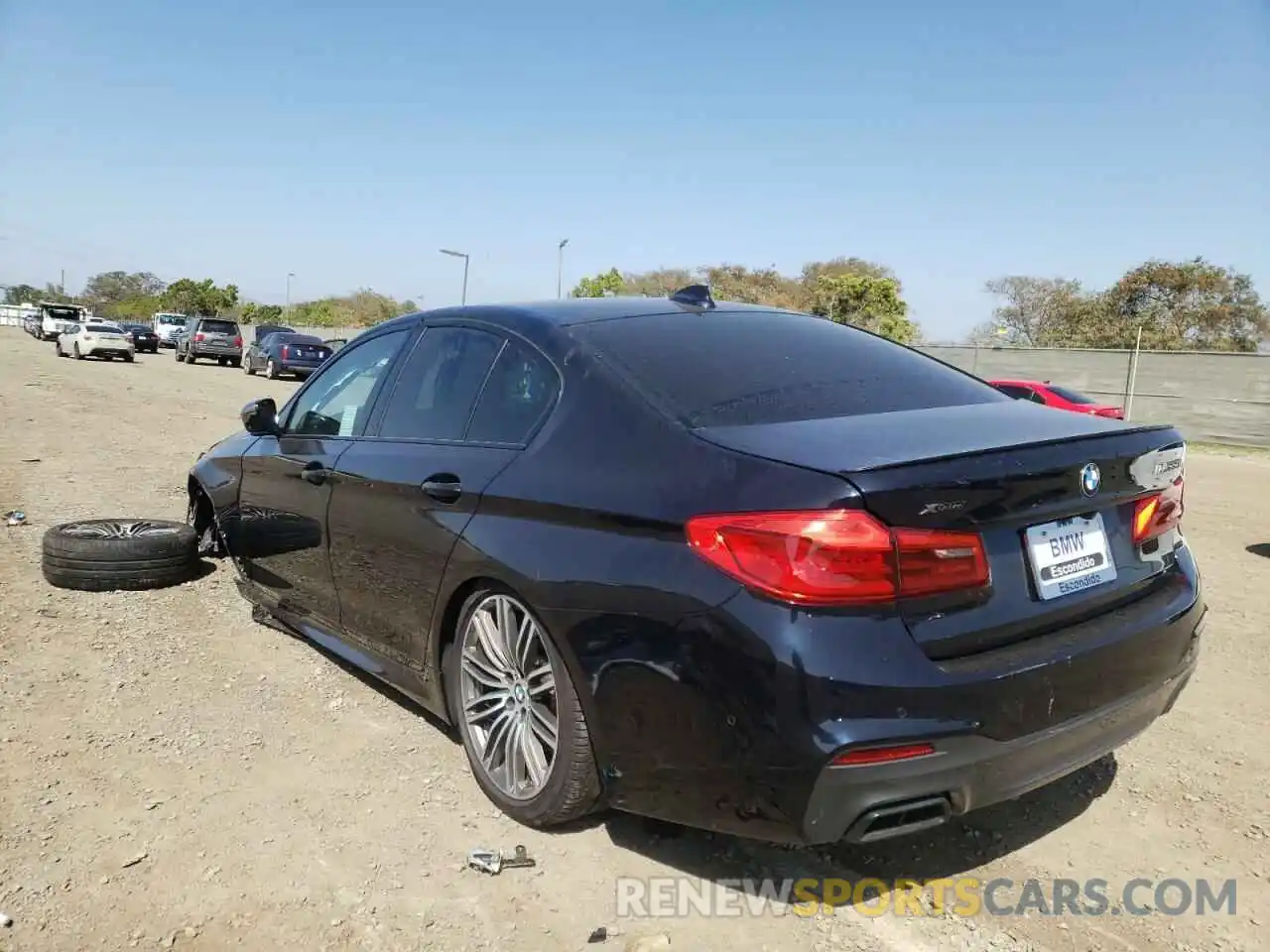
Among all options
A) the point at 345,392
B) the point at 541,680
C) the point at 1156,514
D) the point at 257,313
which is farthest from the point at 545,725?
the point at 257,313

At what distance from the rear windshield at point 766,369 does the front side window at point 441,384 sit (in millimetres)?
456

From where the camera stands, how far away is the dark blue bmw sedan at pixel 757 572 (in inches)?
82.0

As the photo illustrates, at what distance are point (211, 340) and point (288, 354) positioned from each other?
8811mm

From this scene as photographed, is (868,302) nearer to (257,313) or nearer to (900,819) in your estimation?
(900,819)

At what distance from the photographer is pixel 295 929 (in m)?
2.38

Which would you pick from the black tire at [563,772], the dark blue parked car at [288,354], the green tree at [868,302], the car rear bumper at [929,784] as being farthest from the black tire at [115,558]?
the green tree at [868,302]

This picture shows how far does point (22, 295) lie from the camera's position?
135125 millimetres

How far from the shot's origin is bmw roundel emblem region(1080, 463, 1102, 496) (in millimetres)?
2381

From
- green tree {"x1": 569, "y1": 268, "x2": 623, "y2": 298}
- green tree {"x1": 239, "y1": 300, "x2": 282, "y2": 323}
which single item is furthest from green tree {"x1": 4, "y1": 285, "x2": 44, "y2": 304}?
green tree {"x1": 569, "y1": 268, "x2": 623, "y2": 298}

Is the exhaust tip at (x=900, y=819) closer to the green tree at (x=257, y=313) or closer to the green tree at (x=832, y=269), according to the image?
the green tree at (x=832, y=269)

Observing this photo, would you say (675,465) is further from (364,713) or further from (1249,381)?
(1249,381)

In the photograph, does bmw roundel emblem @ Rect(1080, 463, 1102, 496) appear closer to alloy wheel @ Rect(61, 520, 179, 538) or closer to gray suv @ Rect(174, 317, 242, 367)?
alloy wheel @ Rect(61, 520, 179, 538)

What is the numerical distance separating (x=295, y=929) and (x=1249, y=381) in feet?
77.7

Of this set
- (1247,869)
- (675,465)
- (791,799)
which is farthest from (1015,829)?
(675,465)
